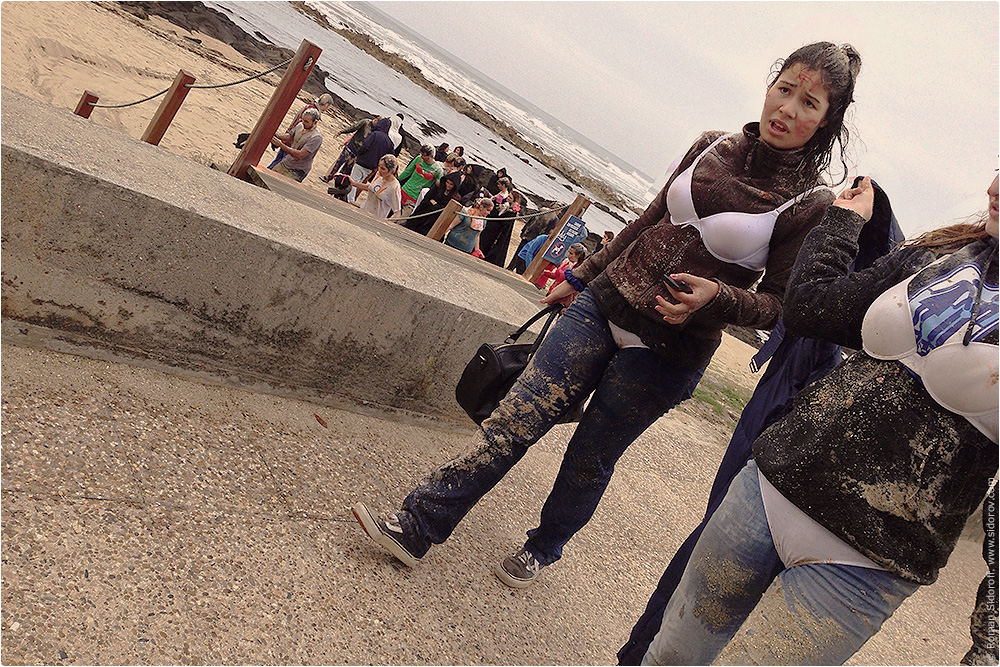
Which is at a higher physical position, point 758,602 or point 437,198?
point 758,602

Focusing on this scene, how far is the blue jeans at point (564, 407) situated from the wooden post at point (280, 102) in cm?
310

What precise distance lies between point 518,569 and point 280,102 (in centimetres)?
369

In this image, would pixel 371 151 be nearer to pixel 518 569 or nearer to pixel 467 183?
pixel 467 183

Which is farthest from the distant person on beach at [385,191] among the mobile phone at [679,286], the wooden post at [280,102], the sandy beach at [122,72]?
the mobile phone at [679,286]

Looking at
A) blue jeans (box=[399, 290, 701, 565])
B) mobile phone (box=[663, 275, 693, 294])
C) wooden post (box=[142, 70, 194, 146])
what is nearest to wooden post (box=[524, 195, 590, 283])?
wooden post (box=[142, 70, 194, 146])

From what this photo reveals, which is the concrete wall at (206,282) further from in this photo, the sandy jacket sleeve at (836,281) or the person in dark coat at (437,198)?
the person in dark coat at (437,198)

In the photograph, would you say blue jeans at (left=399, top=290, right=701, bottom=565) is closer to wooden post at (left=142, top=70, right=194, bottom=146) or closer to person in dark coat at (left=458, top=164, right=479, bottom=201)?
wooden post at (left=142, top=70, right=194, bottom=146)

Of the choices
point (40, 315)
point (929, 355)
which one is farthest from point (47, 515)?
point (929, 355)

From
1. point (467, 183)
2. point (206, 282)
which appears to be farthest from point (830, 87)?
point (467, 183)

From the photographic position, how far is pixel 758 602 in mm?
1683

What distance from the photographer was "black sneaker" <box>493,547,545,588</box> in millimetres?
2734

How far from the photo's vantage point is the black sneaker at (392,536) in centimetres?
242

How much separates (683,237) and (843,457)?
1.06 meters

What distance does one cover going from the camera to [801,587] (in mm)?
1556
